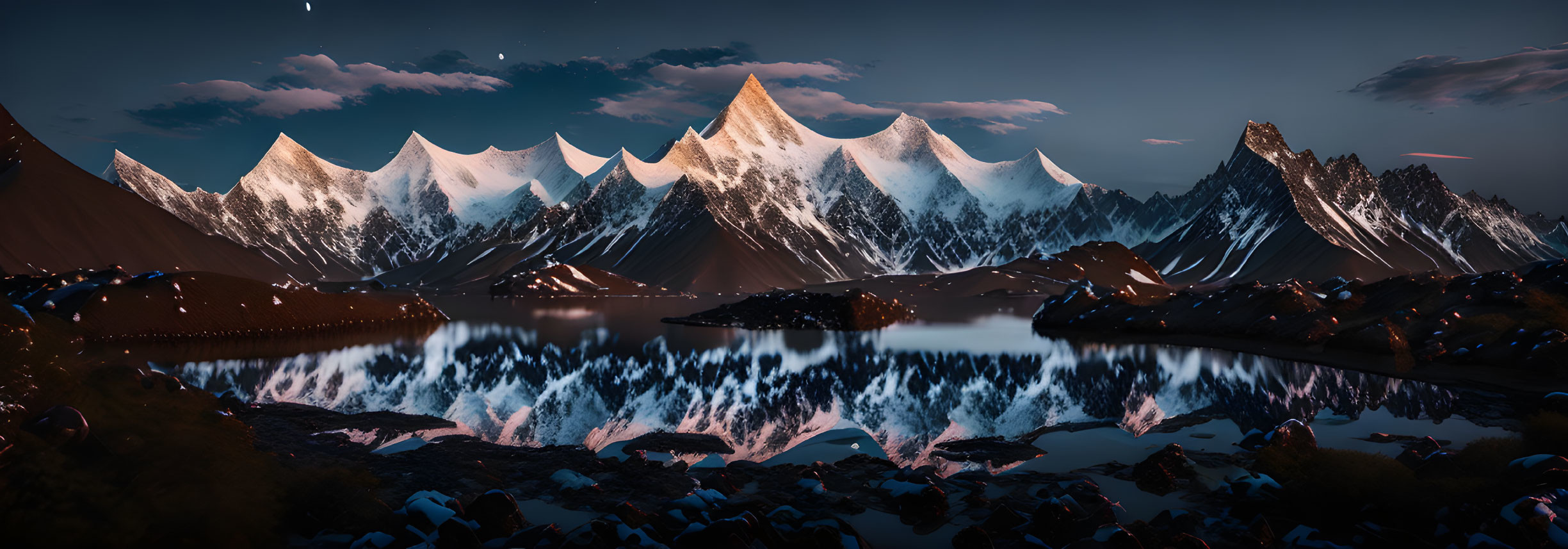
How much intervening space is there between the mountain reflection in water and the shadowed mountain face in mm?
76863

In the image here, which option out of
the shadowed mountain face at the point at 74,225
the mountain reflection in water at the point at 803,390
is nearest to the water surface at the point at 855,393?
the mountain reflection in water at the point at 803,390

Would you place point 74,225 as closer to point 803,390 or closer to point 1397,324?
point 803,390

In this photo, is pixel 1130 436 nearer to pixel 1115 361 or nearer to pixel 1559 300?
pixel 1115 361

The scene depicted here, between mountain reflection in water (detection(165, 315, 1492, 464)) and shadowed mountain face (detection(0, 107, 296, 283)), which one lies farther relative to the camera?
shadowed mountain face (detection(0, 107, 296, 283))

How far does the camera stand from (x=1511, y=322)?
47781 mm

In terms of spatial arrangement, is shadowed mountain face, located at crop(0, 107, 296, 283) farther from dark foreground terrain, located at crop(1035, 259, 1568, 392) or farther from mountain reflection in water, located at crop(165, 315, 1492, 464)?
dark foreground terrain, located at crop(1035, 259, 1568, 392)

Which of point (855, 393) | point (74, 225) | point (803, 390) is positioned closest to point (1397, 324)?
point (855, 393)

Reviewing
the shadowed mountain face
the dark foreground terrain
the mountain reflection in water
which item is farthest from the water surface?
the shadowed mountain face

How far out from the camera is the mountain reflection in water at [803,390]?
3009 centimetres

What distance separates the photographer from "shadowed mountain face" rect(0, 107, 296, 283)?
101812 millimetres

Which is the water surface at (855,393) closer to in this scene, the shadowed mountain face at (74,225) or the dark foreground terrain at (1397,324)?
the dark foreground terrain at (1397,324)

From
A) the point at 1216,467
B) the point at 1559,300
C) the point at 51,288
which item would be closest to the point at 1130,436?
the point at 1216,467

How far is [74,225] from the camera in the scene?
11056 centimetres

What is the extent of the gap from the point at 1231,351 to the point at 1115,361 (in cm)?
1395
